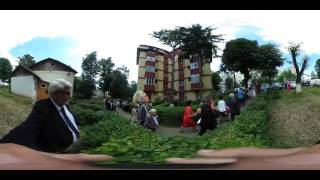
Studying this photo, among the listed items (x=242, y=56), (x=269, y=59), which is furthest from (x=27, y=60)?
(x=269, y=59)

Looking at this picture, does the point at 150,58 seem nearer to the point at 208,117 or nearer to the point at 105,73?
the point at 105,73

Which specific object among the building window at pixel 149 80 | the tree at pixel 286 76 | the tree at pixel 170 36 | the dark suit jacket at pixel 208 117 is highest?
the tree at pixel 170 36

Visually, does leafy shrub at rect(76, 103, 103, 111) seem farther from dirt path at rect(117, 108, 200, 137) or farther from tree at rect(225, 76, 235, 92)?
tree at rect(225, 76, 235, 92)

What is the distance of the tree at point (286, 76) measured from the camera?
2.21 m

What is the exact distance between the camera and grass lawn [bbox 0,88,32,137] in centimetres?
208

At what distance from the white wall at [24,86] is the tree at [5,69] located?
3 cm

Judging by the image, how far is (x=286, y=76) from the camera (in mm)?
2232

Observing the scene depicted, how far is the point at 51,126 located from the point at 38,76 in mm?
246

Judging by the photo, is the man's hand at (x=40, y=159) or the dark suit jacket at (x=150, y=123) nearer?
the man's hand at (x=40, y=159)

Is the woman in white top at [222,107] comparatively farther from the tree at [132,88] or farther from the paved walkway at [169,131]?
the tree at [132,88]

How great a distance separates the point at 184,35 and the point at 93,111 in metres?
0.53

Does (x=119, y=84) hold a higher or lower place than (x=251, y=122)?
higher

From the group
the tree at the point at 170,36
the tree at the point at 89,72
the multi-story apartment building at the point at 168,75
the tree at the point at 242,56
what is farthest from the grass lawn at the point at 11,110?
the tree at the point at 242,56

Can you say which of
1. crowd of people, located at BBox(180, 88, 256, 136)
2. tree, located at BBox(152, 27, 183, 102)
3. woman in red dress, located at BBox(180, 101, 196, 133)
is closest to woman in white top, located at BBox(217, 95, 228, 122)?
crowd of people, located at BBox(180, 88, 256, 136)
